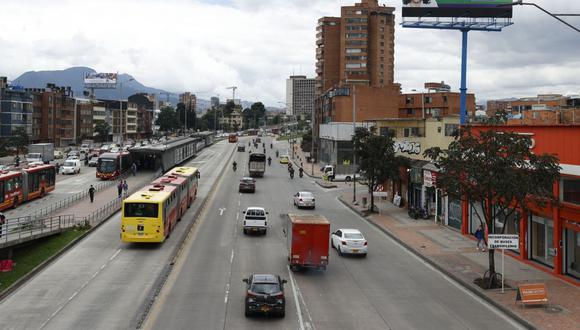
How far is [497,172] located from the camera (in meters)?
23.3

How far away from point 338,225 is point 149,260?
16.6m

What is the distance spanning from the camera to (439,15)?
54250mm

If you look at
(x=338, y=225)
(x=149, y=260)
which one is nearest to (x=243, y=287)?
(x=149, y=260)

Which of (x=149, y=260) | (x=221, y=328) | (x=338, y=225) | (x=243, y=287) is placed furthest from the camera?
(x=338, y=225)

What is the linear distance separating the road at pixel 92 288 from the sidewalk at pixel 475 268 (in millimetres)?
13458

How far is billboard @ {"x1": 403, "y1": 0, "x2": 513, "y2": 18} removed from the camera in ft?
174

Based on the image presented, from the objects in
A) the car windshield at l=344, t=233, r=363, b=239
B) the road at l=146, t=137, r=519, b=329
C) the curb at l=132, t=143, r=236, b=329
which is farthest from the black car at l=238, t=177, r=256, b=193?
the car windshield at l=344, t=233, r=363, b=239

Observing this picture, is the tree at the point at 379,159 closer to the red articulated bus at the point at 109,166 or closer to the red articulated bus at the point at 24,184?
the red articulated bus at the point at 24,184

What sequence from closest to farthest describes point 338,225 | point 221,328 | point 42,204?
point 221,328 → point 338,225 → point 42,204

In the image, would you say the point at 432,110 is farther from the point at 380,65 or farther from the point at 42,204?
the point at 42,204

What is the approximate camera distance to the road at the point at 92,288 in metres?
19.0

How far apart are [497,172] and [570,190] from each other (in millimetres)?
4917

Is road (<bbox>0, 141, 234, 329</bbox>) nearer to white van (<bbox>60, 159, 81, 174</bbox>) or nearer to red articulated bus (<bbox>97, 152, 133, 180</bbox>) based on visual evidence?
red articulated bus (<bbox>97, 152, 133, 180</bbox>)

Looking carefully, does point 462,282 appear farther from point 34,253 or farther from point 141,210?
point 34,253
